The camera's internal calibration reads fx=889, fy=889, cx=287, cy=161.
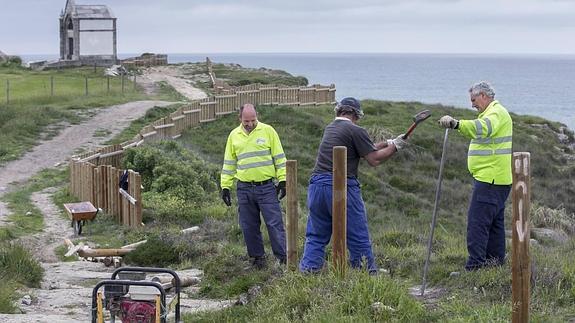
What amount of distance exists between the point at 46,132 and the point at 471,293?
72.6 ft

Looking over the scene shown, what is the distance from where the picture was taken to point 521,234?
6746 millimetres

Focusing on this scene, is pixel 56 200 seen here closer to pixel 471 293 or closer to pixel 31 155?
pixel 31 155

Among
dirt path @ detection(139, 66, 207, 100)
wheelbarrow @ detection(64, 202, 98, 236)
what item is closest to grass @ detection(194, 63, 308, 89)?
dirt path @ detection(139, 66, 207, 100)

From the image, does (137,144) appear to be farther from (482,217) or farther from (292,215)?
(482,217)

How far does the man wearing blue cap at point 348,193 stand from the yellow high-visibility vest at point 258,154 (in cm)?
157

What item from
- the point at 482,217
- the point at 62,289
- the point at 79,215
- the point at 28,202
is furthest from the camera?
the point at 28,202

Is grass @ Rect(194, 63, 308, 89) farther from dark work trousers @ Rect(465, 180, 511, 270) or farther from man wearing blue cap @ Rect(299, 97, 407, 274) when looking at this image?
man wearing blue cap @ Rect(299, 97, 407, 274)

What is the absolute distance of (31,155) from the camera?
24562 millimetres

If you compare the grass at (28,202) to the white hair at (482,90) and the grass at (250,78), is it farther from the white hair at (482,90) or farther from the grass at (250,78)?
the grass at (250,78)

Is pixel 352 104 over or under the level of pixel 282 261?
over

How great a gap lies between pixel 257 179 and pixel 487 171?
2.65m

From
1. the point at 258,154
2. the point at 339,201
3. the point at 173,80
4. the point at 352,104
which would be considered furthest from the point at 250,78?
the point at 339,201

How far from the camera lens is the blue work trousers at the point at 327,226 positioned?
28.4 ft

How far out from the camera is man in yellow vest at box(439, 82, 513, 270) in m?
9.20
